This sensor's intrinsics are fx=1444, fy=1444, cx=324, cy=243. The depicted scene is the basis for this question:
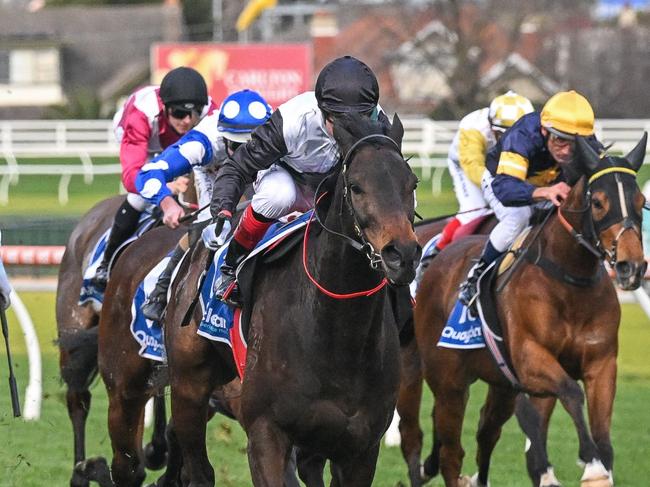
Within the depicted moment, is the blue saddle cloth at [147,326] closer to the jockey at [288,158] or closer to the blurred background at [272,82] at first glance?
the blurred background at [272,82]

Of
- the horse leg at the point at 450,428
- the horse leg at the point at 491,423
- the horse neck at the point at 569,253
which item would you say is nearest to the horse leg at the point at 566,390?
the horse neck at the point at 569,253

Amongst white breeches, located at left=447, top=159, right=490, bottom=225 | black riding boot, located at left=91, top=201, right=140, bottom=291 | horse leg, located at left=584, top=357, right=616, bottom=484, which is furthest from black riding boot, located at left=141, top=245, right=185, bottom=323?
white breeches, located at left=447, top=159, right=490, bottom=225

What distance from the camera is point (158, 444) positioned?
7344mm

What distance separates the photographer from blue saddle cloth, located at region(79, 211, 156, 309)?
7.52m

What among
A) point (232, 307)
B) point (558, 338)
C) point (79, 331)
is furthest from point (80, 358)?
point (558, 338)

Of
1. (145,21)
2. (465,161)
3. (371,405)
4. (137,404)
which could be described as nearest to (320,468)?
(371,405)

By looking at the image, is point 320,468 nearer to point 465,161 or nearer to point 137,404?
point 137,404

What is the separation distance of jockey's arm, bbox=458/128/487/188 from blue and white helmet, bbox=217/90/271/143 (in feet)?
8.52

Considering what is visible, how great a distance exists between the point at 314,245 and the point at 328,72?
0.60 metres

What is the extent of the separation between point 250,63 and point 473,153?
31488 mm

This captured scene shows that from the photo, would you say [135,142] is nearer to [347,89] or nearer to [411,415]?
[411,415]

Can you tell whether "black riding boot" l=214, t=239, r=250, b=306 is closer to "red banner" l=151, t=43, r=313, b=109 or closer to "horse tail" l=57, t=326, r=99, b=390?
"horse tail" l=57, t=326, r=99, b=390

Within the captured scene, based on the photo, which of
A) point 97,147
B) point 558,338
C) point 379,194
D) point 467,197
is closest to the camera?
point 379,194

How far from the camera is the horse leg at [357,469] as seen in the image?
482 cm
